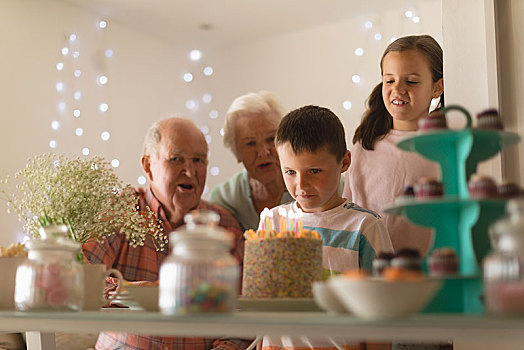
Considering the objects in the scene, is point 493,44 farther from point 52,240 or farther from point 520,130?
point 52,240

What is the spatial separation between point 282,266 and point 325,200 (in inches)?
18.1

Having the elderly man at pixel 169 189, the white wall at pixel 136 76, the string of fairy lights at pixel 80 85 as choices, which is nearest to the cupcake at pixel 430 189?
the elderly man at pixel 169 189

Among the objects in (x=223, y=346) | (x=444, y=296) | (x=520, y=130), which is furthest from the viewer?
(x=223, y=346)

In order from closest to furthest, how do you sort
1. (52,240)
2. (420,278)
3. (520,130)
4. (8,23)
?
1. (420,278)
2. (52,240)
3. (520,130)
4. (8,23)

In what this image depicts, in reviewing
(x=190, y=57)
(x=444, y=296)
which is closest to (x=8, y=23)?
(x=190, y=57)

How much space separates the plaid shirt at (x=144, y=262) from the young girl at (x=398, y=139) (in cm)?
62

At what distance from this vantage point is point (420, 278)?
749 millimetres

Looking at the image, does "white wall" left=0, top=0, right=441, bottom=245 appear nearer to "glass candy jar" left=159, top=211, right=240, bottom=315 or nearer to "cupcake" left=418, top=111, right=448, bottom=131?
"glass candy jar" left=159, top=211, right=240, bottom=315

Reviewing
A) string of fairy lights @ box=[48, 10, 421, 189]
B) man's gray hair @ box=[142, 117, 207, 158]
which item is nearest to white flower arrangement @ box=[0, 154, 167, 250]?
man's gray hair @ box=[142, 117, 207, 158]

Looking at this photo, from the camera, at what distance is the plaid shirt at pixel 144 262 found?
6.36 feet

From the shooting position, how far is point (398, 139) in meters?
1.72

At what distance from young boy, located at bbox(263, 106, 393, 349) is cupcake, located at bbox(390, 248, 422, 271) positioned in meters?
0.61

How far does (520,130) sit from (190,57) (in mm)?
3631

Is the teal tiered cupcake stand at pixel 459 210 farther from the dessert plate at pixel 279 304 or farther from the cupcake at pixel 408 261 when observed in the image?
the dessert plate at pixel 279 304
